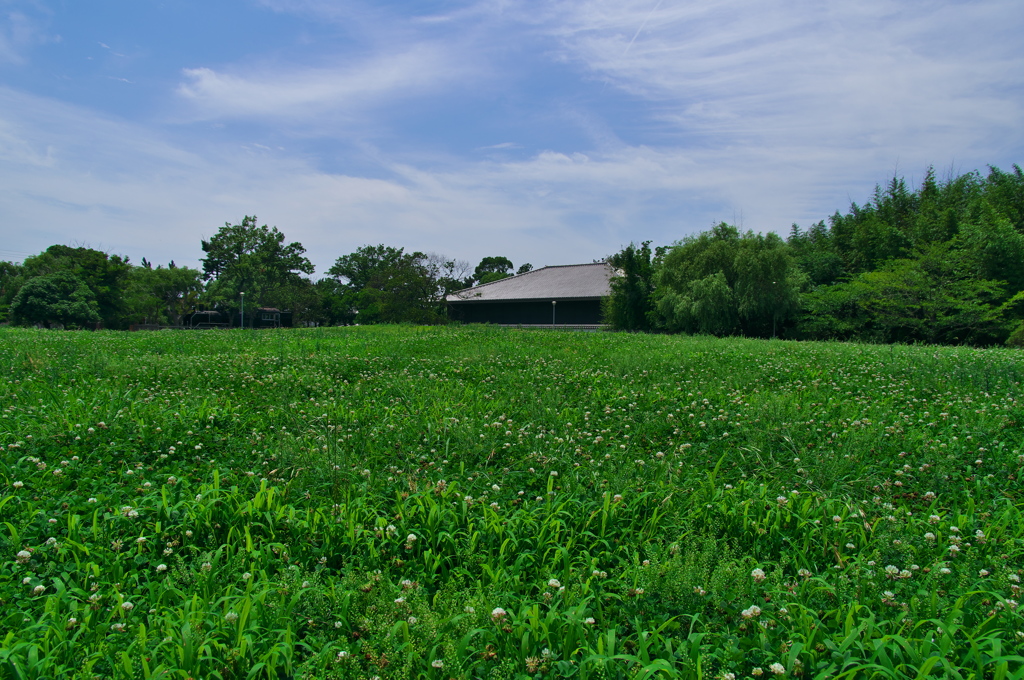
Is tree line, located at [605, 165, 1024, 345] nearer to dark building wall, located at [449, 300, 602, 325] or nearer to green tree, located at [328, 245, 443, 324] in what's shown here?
dark building wall, located at [449, 300, 602, 325]

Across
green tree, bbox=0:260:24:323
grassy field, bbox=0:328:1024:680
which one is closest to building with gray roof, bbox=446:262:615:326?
grassy field, bbox=0:328:1024:680

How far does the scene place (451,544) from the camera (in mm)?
2672

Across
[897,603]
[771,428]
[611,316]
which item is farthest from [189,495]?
[611,316]

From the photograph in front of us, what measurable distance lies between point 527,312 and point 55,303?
27382mm

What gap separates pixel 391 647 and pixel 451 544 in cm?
86

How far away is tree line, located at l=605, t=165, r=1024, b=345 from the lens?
762 inches

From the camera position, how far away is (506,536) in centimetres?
275

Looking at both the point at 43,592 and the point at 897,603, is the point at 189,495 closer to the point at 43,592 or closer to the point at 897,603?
the point at 43,592

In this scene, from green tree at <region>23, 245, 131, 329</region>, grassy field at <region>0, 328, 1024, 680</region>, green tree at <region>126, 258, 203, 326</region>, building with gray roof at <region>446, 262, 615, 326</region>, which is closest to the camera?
grassy field at <region>0, 328, 1024, 680</region>

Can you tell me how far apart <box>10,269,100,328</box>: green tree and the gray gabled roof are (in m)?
21.8

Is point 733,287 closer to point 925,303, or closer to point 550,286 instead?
point 925,303

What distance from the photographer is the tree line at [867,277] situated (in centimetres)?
1934

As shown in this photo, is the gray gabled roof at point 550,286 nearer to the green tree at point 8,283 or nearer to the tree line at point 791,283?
the tree line at point 791,283

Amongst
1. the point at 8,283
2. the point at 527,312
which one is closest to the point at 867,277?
the point at 527,312
